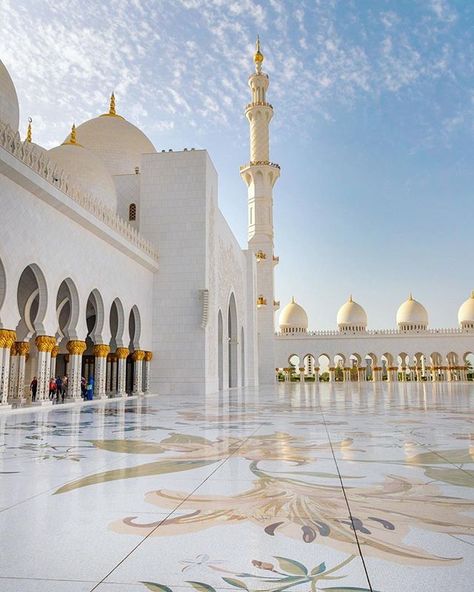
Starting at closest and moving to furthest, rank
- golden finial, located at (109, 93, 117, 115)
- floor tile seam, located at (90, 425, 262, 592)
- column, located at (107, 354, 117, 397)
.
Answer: floor tile seam, located at (90, 425, 262, 592), column, located at (107, 354, 117, 397), golden finial, located at (109, 93, 117, 115)

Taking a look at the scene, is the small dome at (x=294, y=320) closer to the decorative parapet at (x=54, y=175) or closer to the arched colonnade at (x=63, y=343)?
the arched colonnade at (x=63, y=343)

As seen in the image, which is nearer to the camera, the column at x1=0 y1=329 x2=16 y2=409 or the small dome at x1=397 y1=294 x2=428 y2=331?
the column at x1=0 y1=329 x2=16 y2=409

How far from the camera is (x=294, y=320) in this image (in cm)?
3000

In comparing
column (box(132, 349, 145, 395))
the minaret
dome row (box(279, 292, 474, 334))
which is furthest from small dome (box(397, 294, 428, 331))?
→ column (box(132, 349, 145, 395))

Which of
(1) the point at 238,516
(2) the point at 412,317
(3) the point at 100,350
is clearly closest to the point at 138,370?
(3) the point at 100,350

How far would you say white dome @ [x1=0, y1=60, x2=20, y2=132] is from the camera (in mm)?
9078

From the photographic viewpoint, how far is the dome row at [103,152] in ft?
39.5

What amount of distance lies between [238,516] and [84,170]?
453 inches

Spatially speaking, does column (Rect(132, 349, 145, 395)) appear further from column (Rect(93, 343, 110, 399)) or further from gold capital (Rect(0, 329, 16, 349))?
gold capital (Rect(0, 329, 16, 349))

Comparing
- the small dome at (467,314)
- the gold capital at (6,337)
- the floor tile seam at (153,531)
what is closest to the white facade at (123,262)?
the gold capital at (6,337)

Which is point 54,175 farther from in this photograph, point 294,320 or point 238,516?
point 294,320

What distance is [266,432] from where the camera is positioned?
4.18m

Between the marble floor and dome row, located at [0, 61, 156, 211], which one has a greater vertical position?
dome row, located at [0, 61, 156, 211]

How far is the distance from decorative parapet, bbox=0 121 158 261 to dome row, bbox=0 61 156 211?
144cm
